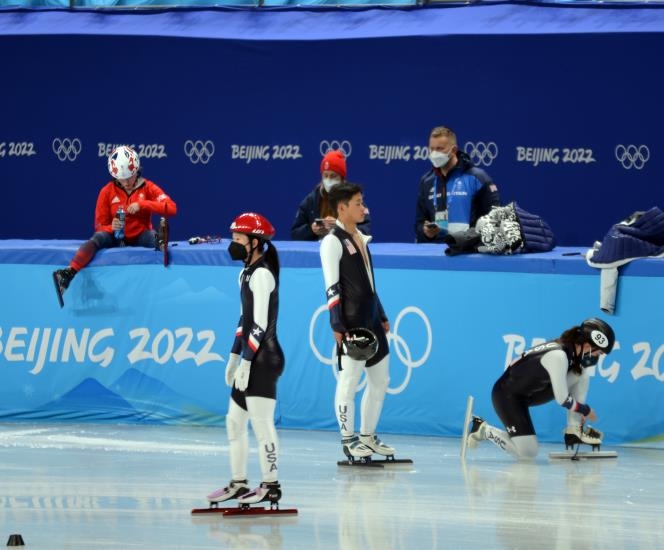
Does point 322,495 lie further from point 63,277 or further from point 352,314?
point 63,277

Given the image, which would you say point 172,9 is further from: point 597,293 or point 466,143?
point 597,293

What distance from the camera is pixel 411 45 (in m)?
16.3

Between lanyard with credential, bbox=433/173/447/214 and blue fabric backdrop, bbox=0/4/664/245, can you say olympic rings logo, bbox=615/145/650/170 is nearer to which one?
blue fabric backdrop, bbox=0/4/664/245

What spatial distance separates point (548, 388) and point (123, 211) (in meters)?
4.21

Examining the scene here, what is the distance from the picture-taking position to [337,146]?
16844 mm

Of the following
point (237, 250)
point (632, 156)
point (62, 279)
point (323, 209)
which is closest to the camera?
point (237, 250)

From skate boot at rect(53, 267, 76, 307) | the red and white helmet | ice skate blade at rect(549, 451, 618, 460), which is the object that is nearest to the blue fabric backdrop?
the red and white helmet

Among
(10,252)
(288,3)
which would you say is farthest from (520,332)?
(288,3)

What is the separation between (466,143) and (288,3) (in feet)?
8.21

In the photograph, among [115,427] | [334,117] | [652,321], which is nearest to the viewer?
[652,321]

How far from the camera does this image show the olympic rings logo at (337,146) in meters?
16.8

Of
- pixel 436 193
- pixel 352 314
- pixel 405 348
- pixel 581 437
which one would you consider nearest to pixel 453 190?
pixel 436 193

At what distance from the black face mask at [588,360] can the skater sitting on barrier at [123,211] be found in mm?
3978

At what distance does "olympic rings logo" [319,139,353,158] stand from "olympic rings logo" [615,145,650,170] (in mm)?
2899
